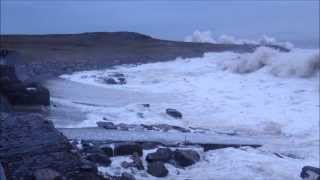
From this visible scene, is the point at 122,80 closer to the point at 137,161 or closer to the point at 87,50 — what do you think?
the point at 137,161

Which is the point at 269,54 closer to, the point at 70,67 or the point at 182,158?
the point at 70,67

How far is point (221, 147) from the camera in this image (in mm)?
8320

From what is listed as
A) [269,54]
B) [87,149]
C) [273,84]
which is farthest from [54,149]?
[269,54]

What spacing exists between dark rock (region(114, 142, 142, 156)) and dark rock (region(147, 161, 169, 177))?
575 mm

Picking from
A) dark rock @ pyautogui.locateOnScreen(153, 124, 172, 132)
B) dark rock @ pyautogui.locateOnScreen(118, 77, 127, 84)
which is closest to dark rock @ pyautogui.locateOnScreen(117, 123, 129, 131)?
dark rock @ pyautogui.locateOnScreen(153, 124, 172, 132)

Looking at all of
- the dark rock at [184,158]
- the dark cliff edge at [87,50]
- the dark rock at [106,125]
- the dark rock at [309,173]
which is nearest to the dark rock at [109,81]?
the dark cliff edge at [87,50]

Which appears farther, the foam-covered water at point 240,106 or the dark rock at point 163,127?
the dark rock at point 163,127

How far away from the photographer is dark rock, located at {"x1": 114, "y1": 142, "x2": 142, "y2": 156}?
7.28m

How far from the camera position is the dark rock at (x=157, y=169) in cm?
664

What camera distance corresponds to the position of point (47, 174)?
5.33 m

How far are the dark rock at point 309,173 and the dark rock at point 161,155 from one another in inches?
64.7

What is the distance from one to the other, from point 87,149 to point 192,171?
1.35 m

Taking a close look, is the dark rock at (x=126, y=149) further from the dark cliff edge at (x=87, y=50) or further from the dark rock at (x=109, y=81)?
the dark rock at (x=109, y=81)

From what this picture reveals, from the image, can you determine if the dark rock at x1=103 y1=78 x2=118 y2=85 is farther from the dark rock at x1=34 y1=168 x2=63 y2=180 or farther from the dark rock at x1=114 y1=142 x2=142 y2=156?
A: the dark rock at x1=34 y1=168 x2=63 y2=180
